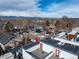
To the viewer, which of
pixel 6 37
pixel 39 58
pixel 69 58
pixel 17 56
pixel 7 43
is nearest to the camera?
pixel 69 58

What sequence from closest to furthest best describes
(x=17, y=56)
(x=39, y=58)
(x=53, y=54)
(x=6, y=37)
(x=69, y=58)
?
(x=69, y=58) → (x=39, y=58) → (x=53, y=54) → (x=17, y=56) → (x=6, y=37)

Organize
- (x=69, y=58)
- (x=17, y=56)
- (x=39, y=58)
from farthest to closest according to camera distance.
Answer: (x=17, y=56) < (x=39, y=58) < (x=69, y=58)

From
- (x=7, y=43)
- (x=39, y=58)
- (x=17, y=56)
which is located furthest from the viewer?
(x=7, y=43)

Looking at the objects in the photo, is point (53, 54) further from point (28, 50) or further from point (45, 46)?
point (28, 50)

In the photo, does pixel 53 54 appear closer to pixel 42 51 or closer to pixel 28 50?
pixel 42 51

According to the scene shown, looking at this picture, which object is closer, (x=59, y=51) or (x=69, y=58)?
(x=69, y=58)

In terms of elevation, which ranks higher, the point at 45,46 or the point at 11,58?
the point at 45,46

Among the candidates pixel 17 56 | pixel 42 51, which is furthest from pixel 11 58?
pixel 42 51

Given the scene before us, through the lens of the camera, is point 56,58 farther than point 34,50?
No

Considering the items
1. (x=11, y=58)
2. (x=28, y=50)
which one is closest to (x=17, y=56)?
(x=11, y=58)
